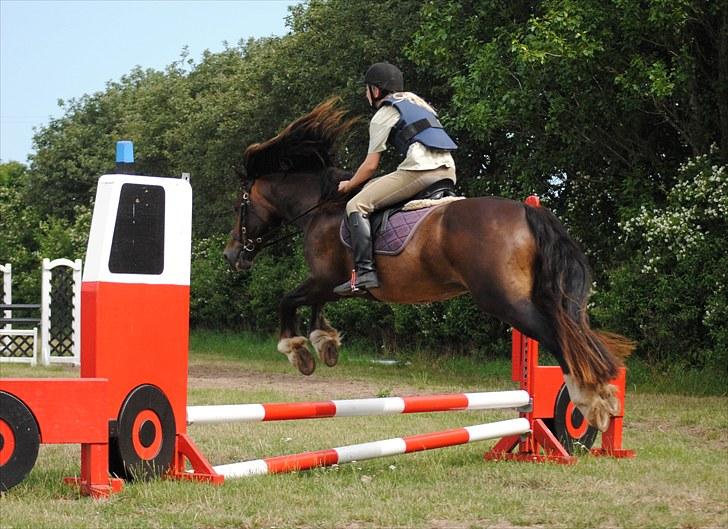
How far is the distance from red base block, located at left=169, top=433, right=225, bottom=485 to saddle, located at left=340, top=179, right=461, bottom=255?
1.63 m

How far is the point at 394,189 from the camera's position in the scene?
22.8 feet

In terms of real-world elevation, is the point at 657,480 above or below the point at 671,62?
below

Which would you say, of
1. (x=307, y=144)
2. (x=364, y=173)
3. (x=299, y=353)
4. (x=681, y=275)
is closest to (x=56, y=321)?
(x=681, y=275)

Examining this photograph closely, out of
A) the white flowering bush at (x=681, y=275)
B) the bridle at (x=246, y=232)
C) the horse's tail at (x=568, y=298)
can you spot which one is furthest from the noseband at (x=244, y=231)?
the white flowering bush at (x=681, y=275)

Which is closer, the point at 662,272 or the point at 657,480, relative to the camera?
the point at 657,480

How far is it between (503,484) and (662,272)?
8420 millimetres

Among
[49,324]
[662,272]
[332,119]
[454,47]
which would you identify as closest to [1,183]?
[49,324]

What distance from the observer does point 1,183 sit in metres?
49.7

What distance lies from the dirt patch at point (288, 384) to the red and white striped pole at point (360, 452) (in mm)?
5818

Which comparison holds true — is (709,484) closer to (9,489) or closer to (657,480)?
(657,480)

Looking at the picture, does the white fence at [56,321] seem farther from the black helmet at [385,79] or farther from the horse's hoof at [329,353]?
the black helmet at [385,79]

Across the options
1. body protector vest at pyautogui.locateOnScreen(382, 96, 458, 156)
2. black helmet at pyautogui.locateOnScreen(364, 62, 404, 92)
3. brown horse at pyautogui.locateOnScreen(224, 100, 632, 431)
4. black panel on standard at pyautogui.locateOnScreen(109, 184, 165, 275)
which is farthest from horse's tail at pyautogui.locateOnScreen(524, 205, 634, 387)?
black panel on standard at pyautogui.locateOnScreen(109, 184, 165, 275)

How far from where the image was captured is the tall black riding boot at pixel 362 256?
22.4 feet

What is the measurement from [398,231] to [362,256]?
26cm
